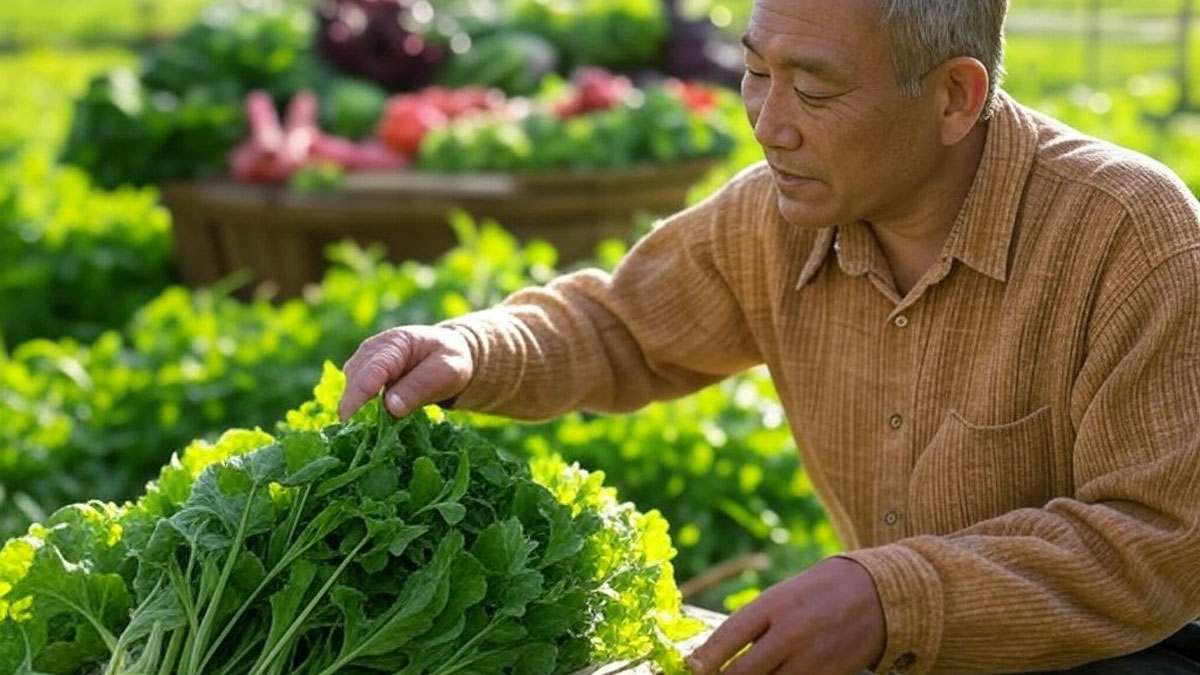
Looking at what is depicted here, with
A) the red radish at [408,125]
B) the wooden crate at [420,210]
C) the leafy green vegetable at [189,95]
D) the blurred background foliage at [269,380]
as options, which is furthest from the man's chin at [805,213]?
the leafy green vegetable at [189,95]

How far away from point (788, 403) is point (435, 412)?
2.20ft

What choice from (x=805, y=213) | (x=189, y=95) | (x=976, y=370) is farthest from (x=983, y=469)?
(x=189, y=95)

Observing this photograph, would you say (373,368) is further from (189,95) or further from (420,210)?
(189,95)

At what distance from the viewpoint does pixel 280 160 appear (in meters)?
7.30

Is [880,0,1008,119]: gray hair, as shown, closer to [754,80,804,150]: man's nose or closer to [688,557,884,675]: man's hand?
[754,80,804,150]: man's nose

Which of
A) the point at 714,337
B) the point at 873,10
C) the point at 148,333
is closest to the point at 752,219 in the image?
the point at 714,337

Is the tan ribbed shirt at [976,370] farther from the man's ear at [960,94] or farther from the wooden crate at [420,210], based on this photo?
the wooden crate at [420,210]

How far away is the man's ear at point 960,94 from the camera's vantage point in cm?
253

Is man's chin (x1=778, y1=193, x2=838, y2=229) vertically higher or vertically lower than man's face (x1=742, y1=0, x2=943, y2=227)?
lower

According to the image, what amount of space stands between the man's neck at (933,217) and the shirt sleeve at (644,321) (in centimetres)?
25

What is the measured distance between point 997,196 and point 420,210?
14.6 feet

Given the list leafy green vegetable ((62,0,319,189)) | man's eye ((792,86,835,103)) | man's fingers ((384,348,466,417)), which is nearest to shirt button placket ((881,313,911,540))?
man's eye ((792,86,835,103))

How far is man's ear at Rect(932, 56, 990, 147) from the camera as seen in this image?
253 centimetres

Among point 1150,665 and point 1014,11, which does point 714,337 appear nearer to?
point 1150,665
